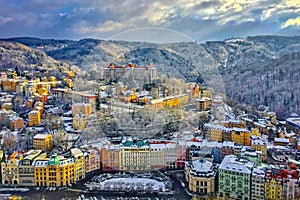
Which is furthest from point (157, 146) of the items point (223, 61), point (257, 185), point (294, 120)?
point (223, 61)

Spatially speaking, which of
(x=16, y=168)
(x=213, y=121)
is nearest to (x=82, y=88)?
(x=213, y=121)

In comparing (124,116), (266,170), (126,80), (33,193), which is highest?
(126,80)

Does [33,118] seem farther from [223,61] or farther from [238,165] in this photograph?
[223,61]

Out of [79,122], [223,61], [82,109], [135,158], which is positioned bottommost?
[135,158]

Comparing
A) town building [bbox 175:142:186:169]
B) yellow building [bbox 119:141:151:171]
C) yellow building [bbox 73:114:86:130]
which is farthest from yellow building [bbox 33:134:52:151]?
town building [bbox 175:142:186:169]

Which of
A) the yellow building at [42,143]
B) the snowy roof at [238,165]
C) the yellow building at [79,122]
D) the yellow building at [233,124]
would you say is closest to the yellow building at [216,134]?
the yellow building at [233,124]

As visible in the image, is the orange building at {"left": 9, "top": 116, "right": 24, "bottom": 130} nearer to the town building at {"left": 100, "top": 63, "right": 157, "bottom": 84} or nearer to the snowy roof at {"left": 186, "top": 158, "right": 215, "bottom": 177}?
the town building at {"left": 100, "top": 63, "right": 157, "bottom": 84}

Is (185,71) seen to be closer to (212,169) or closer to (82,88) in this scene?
(82,88)
